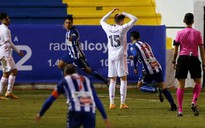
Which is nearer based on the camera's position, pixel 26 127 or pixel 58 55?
pixel 26 127

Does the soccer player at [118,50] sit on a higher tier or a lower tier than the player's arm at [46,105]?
lower

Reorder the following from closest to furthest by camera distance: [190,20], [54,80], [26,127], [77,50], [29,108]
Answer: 1. [26,127]
2. [190,20]
3. [29,108]
4. [77,50]
5. [54,80]

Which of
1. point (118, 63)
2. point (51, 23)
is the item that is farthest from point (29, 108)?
point (51, 23)

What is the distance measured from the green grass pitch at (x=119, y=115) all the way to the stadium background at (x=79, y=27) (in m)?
2.93

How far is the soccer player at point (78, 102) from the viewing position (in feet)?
37.9

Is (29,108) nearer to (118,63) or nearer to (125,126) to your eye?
(118,63)

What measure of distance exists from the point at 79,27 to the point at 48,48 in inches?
46.5

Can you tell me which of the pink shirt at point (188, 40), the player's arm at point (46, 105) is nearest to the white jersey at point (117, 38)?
the pink shirt at point (188, 40)

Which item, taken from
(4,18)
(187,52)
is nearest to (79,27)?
(4,18)

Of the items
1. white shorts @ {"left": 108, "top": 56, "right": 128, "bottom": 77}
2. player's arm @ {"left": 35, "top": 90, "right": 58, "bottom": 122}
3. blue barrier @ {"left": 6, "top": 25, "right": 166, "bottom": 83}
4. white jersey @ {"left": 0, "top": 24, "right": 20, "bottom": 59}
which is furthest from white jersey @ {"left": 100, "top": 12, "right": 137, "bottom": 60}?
player's arm @ {"left": 35, "top": 90, "right": 58, "bottom": 122}

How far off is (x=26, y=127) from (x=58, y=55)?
459 inches

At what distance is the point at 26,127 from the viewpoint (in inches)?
617

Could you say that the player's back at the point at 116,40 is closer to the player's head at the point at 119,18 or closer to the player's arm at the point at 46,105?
the player's head at the point at 119,18

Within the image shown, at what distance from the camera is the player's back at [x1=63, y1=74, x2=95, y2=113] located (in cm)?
1157
